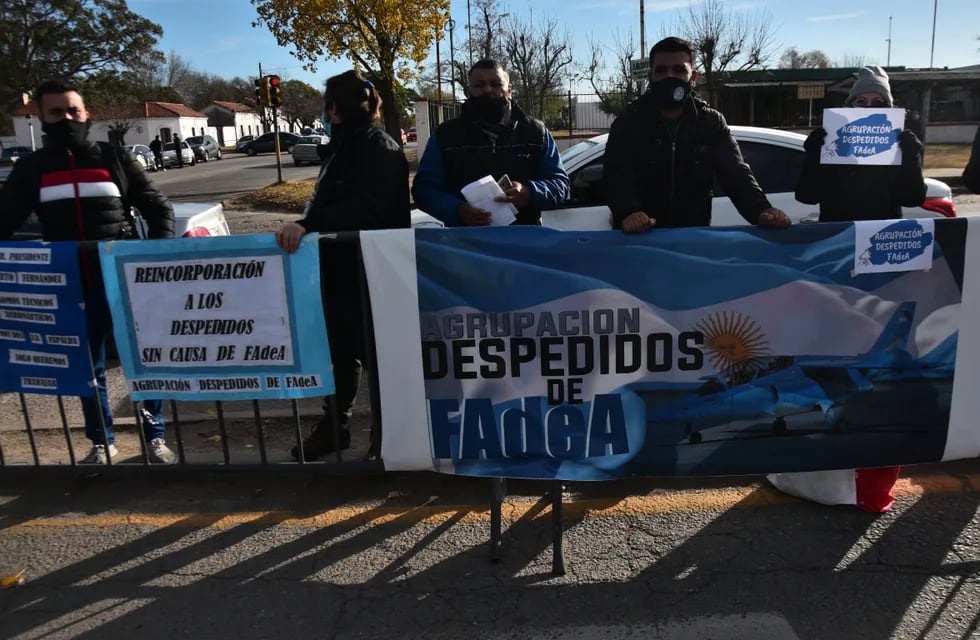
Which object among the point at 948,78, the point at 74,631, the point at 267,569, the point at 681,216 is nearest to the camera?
the point at 74,631

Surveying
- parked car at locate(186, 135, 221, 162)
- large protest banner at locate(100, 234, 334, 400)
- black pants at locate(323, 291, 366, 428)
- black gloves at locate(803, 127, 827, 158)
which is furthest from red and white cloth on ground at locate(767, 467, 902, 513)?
parked car at locate(186, 135, 221, 162)

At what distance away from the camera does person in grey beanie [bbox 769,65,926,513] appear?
3.61 metres

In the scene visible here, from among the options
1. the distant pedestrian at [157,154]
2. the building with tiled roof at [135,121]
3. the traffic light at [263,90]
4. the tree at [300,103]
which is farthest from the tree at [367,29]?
the tree at [300,103]

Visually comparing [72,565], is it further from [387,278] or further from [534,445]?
[534,445]

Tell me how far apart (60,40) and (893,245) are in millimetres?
70763

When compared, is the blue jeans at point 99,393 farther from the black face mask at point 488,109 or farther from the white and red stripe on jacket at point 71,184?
the black face mask at point 488,109

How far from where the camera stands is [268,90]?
20.8m

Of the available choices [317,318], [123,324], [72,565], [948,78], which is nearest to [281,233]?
[317,318]

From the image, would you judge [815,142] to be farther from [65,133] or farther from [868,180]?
[65,133]

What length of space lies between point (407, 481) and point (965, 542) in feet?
8.24

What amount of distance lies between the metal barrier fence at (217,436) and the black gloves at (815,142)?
2.26m

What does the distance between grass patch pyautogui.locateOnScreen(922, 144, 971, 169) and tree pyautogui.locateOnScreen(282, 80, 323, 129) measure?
6790cm

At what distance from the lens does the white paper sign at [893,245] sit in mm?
3051

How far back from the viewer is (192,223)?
21.1 ft
